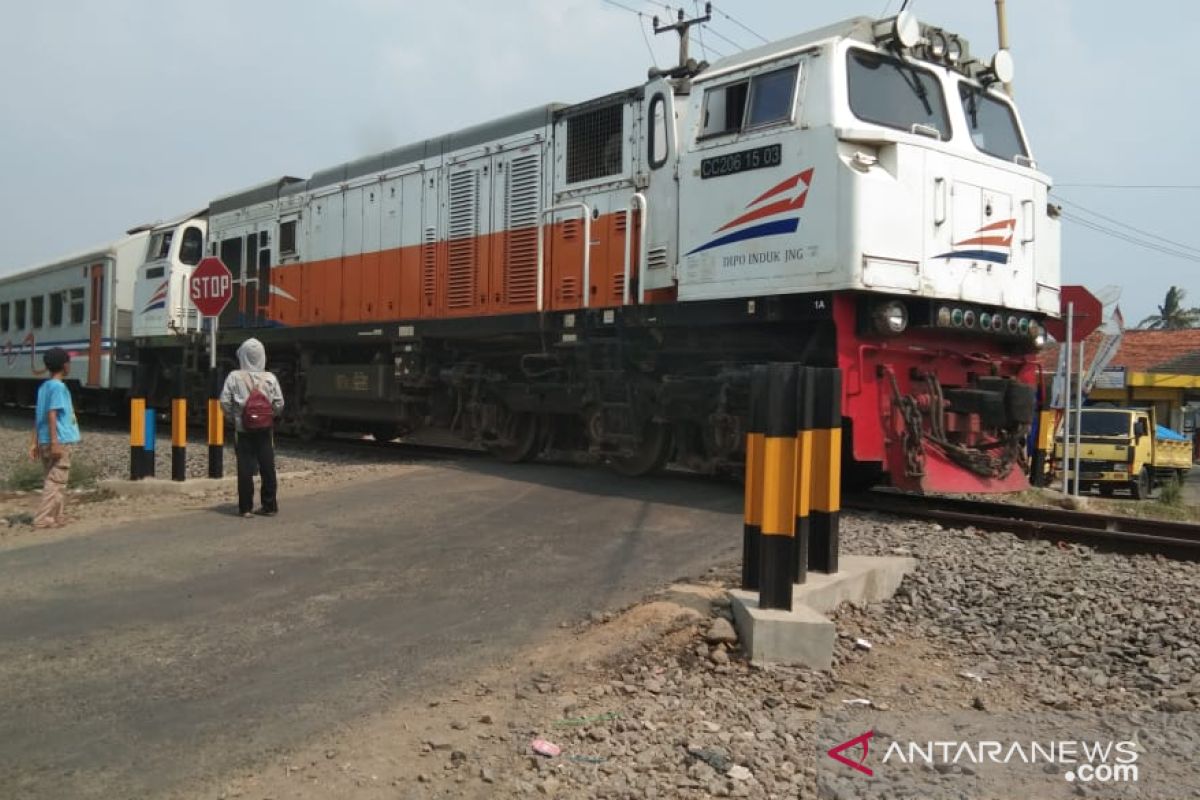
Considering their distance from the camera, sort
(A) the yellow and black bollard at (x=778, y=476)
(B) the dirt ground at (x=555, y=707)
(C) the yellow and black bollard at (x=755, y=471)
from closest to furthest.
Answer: (B) the dirt ground at (x=555, y=707), (A) the yellow and black bollard at (x=778, y=476), (C) the yellow and black bollard at (x=755, y=471)

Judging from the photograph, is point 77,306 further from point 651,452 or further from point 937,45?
point 937,45

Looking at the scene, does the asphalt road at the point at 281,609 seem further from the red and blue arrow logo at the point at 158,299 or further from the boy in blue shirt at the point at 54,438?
the red and blue arrow logo at the point at 158,299

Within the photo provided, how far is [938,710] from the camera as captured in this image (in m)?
3.86

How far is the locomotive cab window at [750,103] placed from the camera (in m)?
7.82

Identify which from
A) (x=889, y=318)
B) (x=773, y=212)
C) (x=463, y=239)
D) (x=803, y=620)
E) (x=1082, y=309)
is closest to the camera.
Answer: (x=803, y=620)

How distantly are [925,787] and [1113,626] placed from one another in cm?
238

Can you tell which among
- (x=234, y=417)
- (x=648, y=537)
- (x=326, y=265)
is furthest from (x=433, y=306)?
(x=648, y=537)

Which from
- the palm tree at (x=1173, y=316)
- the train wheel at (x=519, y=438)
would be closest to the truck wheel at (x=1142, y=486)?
the train wheel at (x=519, y=438)

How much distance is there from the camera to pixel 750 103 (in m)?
8.09

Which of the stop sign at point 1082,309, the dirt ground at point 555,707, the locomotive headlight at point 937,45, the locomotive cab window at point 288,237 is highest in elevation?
the locomotive headlight at point 937,45

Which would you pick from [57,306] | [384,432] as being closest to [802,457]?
[384,432]

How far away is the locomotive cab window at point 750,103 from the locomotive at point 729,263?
19mm

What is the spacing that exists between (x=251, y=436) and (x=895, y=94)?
6.27 metres

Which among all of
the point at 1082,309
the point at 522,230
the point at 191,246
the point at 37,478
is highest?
the point at 191,246
